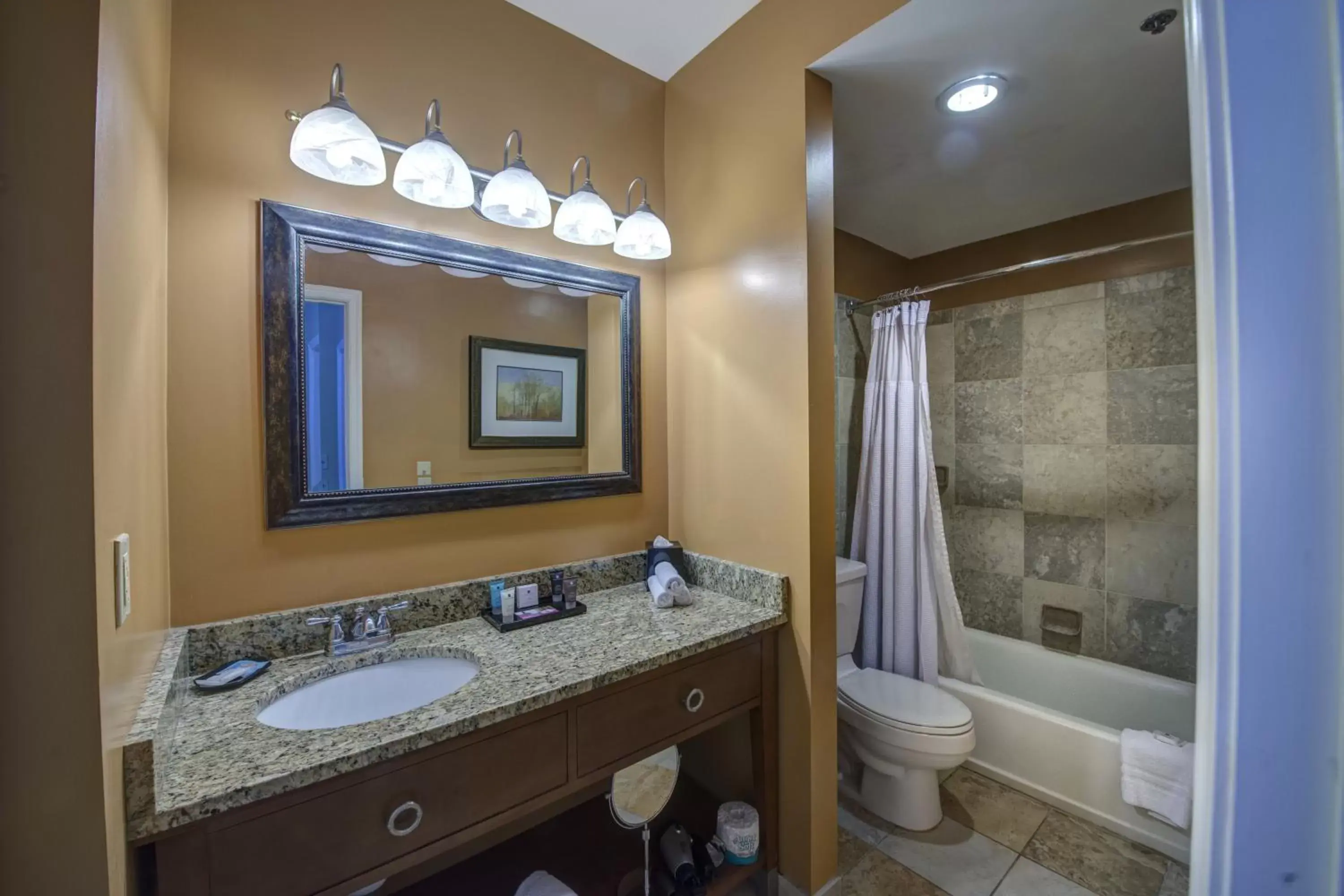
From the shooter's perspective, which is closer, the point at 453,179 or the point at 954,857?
the point at 453,179

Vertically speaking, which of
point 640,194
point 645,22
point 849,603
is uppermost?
point 645,22

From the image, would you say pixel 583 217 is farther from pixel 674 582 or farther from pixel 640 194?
pixel 674 582

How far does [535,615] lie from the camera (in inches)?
57.7

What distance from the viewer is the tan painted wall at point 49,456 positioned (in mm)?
503

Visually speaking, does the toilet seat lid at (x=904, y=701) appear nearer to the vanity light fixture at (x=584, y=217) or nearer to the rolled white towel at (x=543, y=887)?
the rolled white towel at (x=543, y=887)

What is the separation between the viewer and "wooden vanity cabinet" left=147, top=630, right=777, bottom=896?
0.80 metres

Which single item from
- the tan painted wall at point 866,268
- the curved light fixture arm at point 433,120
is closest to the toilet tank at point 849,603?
the tan painted wall at point 866,268

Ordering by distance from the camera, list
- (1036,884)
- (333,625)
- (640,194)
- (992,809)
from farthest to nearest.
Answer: (992,809) → (640,194) → (1036,884) → (333,625)

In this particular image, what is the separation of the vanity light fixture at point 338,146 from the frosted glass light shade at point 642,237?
65 cm

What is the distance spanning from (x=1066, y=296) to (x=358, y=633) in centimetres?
309

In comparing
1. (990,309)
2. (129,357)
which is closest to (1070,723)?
(990,309)

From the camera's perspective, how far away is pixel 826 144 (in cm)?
151

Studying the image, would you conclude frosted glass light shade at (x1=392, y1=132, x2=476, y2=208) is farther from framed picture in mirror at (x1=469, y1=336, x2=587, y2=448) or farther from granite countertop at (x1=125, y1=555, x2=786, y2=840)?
granite countertop at (x1=125, y1=555, x2=786, y2=840)

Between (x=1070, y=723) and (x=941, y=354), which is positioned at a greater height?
(x=941, y=354)
